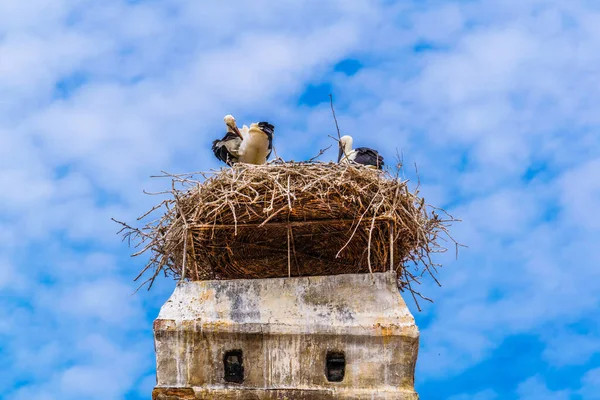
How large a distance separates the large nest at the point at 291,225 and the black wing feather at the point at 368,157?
135 centimetres

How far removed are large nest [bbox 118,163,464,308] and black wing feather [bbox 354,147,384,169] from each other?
4.43ft

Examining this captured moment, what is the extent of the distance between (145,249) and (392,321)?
2.66m

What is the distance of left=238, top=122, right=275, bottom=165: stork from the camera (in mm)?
13602

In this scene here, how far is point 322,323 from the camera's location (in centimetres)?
1096

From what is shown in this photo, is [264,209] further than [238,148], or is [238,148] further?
[238,148]

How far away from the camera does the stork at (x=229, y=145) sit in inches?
555

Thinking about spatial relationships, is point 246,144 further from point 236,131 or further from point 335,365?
point 335,365

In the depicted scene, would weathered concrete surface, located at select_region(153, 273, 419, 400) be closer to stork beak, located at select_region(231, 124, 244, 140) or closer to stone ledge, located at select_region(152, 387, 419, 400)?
stone ledge, located at select_region(152, 387, 419, 400)

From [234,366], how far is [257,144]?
3511 millimetres

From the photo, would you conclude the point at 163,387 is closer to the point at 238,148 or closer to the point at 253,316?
the point at 253,316

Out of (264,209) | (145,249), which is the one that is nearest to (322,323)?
(264,209)

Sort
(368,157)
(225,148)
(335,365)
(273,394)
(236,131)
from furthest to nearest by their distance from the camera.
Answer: (236,131)
(225,148)
(368,157)
(335,365)
(273,394)

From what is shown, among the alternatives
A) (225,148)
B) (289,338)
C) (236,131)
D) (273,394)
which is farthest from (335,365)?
(236,131)

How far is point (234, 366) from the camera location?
10977 mm
